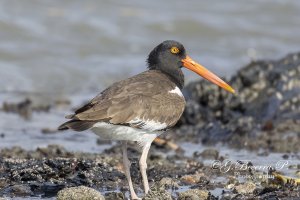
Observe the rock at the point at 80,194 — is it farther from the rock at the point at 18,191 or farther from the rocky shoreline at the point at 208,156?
the rock at the point at 18,191

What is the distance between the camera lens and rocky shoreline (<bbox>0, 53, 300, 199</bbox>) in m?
6.20

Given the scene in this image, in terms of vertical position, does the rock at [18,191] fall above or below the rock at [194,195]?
above

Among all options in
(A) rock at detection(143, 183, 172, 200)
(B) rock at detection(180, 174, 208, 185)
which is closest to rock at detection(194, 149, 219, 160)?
(B) rock at detection(180, 174, 208, 185)

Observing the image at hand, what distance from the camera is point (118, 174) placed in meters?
6.77

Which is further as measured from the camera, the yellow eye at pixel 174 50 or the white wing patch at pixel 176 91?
the yellow eye at pixel 174 50

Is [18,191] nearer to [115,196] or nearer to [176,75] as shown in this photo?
[115,196]

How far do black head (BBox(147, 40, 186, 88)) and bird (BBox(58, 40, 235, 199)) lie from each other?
0.13 m

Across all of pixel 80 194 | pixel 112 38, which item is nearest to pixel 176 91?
pixel 80 194

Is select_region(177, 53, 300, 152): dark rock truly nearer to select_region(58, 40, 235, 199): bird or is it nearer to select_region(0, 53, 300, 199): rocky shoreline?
select_region(0, 53, 300, 199): rocky shoreline

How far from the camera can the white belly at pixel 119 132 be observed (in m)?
5.77

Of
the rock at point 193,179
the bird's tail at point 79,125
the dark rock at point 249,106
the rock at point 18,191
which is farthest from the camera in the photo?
the dark rock at point 249,106

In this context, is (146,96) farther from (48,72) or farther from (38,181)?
(48,72)

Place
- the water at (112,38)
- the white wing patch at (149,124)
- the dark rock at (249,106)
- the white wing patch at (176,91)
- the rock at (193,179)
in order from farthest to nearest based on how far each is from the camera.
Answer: the water at (112,38), the dark rock at (249,106), the rock at (193,179), the white wing patch at (176,91), the white wing patch at (149,124)

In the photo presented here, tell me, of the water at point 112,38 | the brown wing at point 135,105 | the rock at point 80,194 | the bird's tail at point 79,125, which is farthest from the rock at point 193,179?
the water at point 112,38
